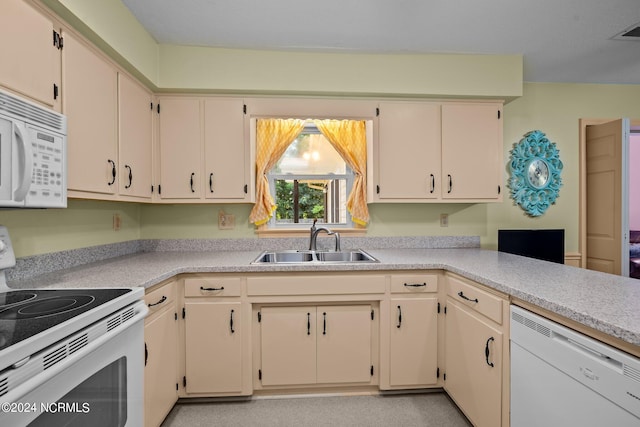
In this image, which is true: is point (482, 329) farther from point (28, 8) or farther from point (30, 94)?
point (28, 8)

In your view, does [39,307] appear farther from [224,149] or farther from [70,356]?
[224,149]

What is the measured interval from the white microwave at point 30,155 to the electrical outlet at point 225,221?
4.43 ft

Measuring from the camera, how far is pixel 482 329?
155 centimetres

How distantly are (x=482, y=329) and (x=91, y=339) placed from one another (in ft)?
A: 5.46

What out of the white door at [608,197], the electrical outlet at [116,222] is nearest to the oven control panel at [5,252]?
the electrical outlet at [116,222]

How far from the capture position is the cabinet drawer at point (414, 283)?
197 centimetres

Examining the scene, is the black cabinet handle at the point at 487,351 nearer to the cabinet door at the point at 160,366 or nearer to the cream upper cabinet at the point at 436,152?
the cream upper cabinet at the point at 436,152

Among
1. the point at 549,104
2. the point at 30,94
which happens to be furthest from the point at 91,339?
the point at 549,104

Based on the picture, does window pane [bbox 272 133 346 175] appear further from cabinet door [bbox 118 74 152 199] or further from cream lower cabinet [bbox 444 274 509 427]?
cream lower cabinet [bbox 444 274 509 427]

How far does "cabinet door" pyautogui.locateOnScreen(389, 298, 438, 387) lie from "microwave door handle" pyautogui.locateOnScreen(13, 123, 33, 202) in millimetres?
1899

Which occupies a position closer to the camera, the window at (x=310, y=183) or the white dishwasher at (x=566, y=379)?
the white dishwasher at (x=566, y=379)

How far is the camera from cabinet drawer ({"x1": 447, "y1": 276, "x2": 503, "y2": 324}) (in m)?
1.44

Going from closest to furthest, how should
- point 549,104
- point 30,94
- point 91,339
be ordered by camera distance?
point 91,339, point 30,94, point 549,104

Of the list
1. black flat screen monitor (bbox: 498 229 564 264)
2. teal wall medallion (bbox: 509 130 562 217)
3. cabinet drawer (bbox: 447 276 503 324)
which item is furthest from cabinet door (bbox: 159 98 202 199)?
teal wall medallion (bbox: 509 130 562 217)
